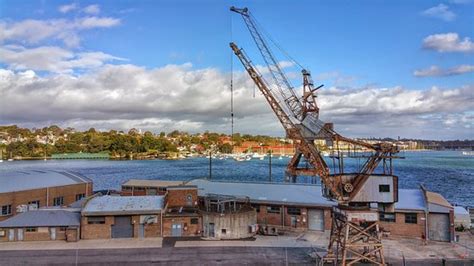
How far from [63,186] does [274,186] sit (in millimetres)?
19516

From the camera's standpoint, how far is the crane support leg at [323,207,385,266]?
22.1 m

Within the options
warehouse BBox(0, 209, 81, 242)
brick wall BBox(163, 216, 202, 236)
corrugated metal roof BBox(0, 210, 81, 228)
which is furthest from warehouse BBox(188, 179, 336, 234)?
warehouse BBox(0, 209, 81, 242)

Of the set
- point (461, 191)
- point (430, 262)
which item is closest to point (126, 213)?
point (430, 262)

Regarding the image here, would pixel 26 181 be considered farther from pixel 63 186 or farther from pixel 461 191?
pixel 461 191

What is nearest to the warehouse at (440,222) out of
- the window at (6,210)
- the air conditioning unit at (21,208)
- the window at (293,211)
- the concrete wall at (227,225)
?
the window at (293,211)

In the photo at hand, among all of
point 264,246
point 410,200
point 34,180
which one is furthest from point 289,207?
point 34,180

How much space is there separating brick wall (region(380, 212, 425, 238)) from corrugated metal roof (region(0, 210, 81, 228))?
20.9m

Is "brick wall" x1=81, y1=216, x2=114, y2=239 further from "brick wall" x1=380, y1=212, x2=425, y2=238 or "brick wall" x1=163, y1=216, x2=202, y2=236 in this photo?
"brick wall" x1=380, y1=212, x2=425, y2=238

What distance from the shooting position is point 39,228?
27.2m

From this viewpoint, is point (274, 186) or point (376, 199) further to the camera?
point (274, 186)

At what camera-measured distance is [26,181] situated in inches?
1438

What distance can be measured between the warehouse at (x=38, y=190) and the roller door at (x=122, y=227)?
9673mm

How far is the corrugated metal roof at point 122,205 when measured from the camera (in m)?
27.9

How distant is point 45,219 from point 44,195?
8.90 m
